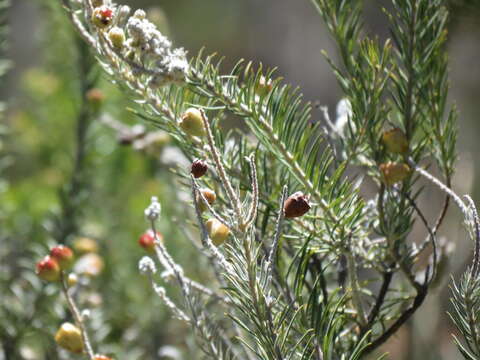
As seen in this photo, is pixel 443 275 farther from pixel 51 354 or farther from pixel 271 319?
pixel 51 354

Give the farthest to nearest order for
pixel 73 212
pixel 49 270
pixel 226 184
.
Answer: pixel 73 212, pixel 49 270, pixel 226 184

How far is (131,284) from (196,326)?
378 millimetres

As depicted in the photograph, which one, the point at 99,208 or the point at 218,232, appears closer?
the point at 218,232

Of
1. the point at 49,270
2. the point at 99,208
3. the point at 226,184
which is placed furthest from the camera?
the point at 99,208

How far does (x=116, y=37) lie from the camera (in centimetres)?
27

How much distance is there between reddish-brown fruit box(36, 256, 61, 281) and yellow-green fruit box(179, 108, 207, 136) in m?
0.13

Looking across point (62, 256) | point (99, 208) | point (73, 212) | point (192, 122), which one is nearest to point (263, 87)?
point (192, 122)

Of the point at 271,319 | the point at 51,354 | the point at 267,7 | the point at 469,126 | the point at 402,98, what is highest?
the point at 267,7

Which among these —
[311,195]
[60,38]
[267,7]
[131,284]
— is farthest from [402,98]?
[267,7]

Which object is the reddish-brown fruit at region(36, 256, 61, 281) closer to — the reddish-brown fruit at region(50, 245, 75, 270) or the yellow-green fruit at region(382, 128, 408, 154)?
the reddish-brown fruit at region(50, 245, 75, 270)

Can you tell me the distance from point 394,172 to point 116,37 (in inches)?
6.0

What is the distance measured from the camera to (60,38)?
0.86 m

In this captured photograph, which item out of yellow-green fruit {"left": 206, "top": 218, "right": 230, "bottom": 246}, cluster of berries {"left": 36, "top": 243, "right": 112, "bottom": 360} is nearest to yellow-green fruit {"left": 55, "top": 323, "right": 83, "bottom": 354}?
cluster of berries {"left": 36, "top": 243, "right": 112, "bottom": 360}

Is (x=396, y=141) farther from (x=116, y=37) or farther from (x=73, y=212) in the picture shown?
(x=73, y=212)
